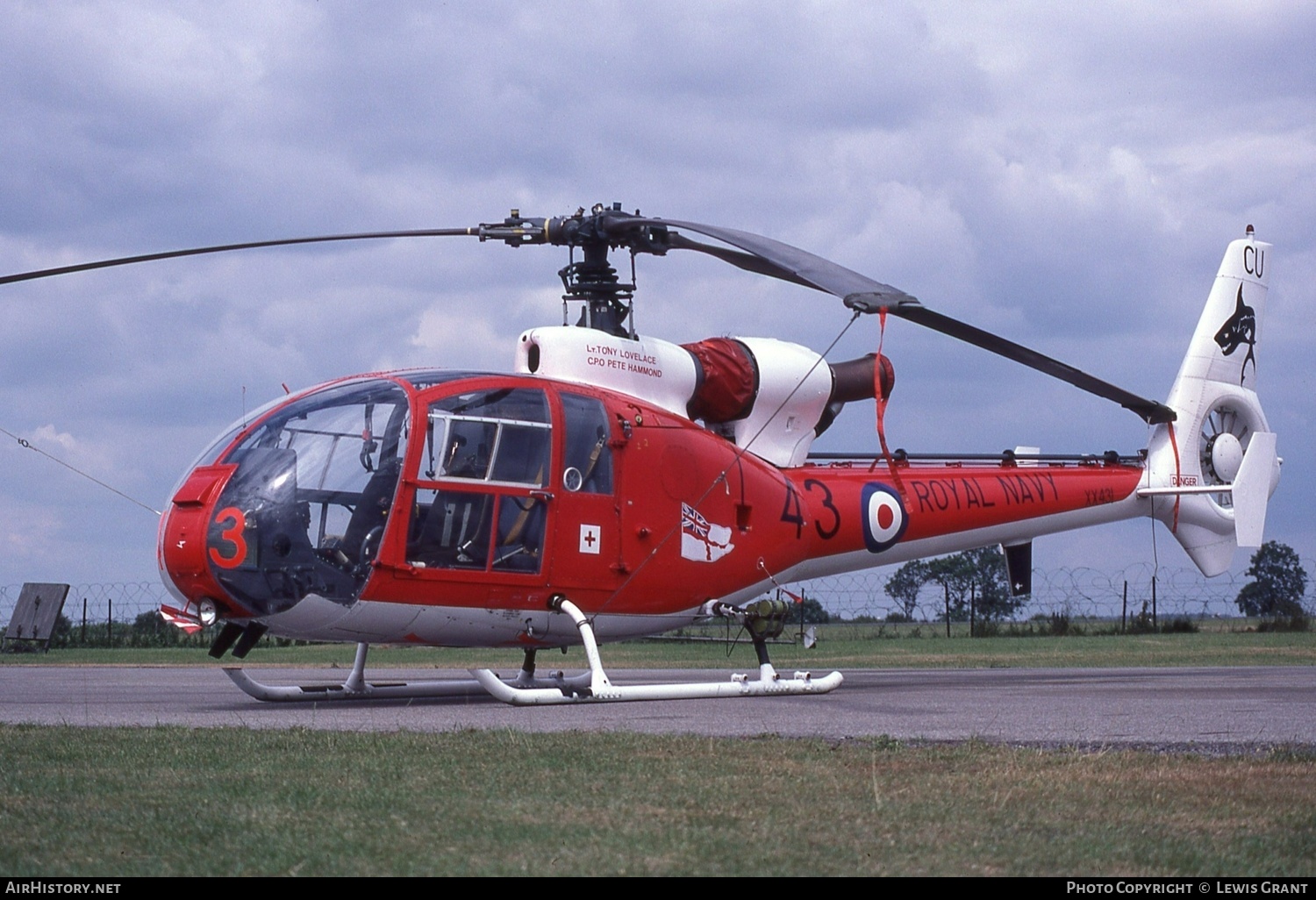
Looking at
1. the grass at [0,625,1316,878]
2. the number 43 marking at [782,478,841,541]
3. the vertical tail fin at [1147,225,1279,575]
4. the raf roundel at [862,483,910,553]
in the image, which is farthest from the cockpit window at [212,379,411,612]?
the vertical tail fin at [1147,225,1279,575]

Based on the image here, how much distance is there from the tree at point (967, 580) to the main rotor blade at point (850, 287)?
3031 cm

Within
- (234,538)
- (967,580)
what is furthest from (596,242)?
(967,580)

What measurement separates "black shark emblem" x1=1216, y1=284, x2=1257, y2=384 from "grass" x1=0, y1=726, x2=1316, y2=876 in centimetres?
1289

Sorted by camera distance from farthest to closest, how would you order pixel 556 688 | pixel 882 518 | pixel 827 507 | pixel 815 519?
1. pixel 882 518
2. pixel 827 507
3. pixel 815 519
4. pixel 556 688

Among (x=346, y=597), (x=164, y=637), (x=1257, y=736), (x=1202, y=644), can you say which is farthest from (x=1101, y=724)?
(x=164, y=637)

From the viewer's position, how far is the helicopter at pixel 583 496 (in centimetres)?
1105

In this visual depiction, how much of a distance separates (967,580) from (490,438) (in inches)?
2272

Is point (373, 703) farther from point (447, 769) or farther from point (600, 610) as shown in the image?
point (447, 769)

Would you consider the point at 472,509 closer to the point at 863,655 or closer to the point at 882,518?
the point at 882,518

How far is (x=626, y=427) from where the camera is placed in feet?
42.0

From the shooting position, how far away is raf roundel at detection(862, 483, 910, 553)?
15219mm

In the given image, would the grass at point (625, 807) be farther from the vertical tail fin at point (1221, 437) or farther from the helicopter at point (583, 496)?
the vertical tail fin at point (1221, 437)

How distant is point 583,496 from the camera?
40.8 ft

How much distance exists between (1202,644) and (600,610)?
1762 centimetres
